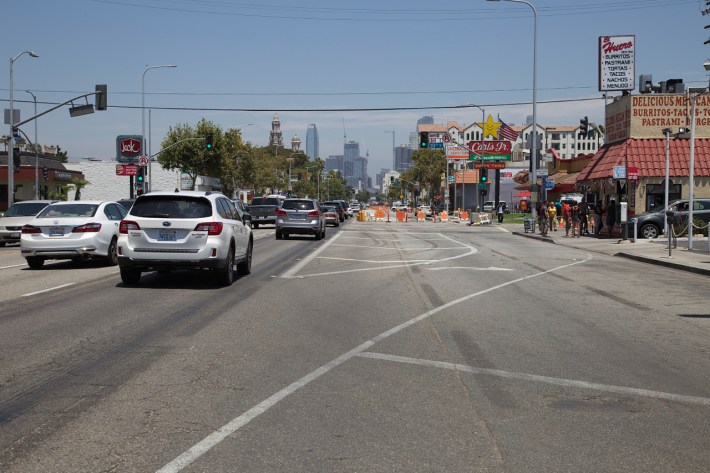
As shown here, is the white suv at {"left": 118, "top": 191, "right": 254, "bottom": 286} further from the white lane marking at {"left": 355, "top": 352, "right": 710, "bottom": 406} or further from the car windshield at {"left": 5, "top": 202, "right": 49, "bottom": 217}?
the car windshield at {"left": 5, "top": 202, "right": 49, "bottom": 217}

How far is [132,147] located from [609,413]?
73654mm

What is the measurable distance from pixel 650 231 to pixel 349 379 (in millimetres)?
28789

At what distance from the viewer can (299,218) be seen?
32.5m

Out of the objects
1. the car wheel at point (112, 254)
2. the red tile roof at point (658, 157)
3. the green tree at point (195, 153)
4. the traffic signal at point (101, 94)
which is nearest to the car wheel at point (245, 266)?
the car wheel at point (112, 254)

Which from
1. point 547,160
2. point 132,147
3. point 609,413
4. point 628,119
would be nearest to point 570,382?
point 609,413

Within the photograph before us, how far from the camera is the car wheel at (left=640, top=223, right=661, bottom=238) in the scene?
32719 millimetres

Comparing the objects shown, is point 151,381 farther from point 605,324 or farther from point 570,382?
point 605,324

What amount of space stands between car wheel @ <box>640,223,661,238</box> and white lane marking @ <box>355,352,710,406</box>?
27538 mm

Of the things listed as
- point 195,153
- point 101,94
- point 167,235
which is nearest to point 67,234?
point 167,235

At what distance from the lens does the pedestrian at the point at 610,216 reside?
35969 millimetres

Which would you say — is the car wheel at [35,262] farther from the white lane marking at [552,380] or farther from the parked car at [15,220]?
the white lane marking at [552,380]

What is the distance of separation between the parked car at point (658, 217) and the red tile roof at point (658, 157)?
2588 mm

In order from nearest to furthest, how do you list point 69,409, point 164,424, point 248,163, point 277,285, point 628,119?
point 164,424, point 69,409, point 277,285, point 628,119, point 248,163

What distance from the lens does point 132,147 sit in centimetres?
7494
